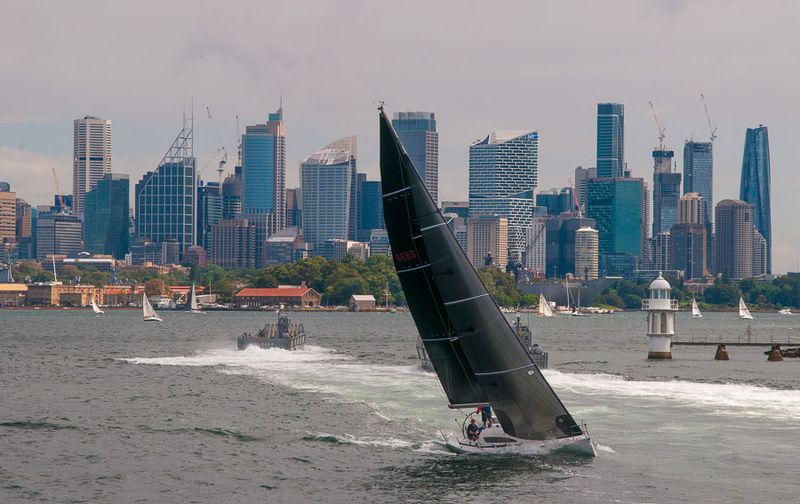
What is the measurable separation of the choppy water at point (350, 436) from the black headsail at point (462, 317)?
154 cm

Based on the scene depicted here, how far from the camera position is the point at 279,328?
103375mm

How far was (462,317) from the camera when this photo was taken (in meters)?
42.8

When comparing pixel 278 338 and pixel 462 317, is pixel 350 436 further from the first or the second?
pixel 278 338

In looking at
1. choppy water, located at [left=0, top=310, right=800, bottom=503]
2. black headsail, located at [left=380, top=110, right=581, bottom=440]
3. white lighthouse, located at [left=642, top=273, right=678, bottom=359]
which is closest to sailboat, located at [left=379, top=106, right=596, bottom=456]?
black headsail, located at [left=380, top=110, right=581, bottom=440]

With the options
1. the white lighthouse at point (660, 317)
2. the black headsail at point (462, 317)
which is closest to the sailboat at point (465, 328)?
the black headsail at point (462, 317)

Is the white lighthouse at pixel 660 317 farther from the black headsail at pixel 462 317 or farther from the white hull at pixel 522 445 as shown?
the black headsail at pixel 462 317

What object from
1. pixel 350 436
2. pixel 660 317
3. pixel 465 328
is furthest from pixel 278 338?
pixel 465 328

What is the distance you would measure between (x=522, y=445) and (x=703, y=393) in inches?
982

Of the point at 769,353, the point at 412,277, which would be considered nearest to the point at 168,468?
the point at 412,277

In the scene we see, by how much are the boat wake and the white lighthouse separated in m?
15.6

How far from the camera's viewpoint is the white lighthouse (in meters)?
92.5

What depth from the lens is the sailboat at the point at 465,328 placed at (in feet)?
138

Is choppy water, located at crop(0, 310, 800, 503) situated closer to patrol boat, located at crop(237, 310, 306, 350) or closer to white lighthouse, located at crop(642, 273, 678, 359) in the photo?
white lighthouse, located at crop(642, 273, 678, 359)

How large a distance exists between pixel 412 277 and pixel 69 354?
223ft
